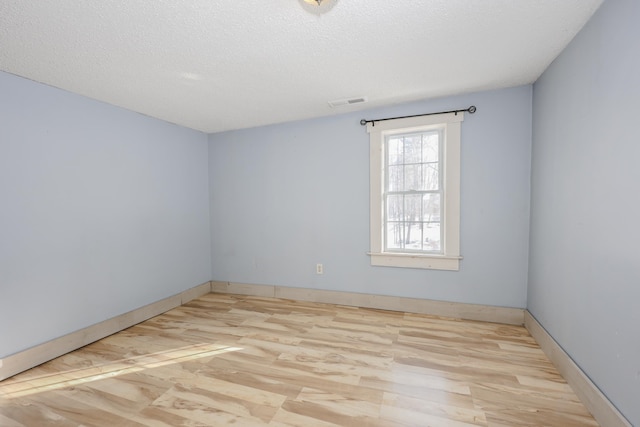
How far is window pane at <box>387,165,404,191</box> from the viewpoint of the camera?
3.01 metres

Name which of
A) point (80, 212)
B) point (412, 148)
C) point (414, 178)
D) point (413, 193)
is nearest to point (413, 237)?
point (413, 193)

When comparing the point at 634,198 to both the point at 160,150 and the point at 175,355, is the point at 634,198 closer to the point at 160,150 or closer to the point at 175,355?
the point at 175,355

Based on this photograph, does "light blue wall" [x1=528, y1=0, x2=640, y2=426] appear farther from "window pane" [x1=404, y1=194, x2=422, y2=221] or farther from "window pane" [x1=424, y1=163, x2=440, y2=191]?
"window pane" [x1=404, y1=194, x2=422, y2=221]

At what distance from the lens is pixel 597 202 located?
149 cm

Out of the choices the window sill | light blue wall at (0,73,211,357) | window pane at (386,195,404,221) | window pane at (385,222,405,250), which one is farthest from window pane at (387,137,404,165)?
light blue wall at (0,73,211,357)

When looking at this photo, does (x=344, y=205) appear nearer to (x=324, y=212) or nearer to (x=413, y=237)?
(x=324, y=212)

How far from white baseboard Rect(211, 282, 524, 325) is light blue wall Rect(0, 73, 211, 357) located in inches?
36.6

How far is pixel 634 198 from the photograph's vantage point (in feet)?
4.01

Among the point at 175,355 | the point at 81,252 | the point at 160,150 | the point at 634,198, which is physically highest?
the point at 160,150

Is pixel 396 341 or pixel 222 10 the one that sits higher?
pixel 222 10

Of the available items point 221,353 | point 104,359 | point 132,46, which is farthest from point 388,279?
point 132,46

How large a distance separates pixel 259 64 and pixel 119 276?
2.54 meters

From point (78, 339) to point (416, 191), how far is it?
11.9 ft

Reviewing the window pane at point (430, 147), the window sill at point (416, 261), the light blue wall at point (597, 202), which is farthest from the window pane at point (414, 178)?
the light blue wall at point (597, 202)
